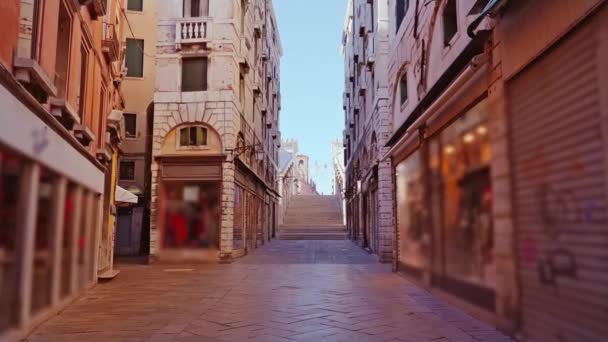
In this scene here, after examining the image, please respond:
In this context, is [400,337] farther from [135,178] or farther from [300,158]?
[300,158]

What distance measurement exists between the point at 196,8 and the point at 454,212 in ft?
43.3

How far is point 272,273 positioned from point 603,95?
9.95 meters

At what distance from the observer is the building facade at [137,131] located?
1961cm

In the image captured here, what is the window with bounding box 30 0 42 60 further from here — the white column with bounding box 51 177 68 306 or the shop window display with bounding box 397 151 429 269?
the shop window display with bounding box 397 151 429 269

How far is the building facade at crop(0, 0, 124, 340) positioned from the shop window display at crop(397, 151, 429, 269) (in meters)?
6.05

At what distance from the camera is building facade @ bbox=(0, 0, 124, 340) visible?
4.91 m

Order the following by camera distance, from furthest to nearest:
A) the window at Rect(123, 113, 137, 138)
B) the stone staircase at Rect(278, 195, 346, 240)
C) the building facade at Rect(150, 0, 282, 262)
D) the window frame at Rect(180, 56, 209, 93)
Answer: the stone staircase at Rect(278, 195, 346, 240) < the window at Rect(123, 113, 137, 138) < the window frame at Rect(180, 56, 209, 93) < the building facade at Rect(150, 0, 282, 262)

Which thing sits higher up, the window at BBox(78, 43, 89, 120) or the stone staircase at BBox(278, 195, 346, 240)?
the window at BBox(78, 43, 89, 120)

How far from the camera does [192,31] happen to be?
1722 cm

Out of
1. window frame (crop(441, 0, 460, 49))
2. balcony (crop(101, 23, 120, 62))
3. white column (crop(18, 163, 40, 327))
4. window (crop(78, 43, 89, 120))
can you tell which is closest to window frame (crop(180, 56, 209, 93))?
balcony (crop(101, 23, 120, 62))

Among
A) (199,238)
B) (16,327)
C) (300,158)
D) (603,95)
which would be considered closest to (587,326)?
(603,95)

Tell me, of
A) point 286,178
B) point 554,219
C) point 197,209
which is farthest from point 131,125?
point 286,178

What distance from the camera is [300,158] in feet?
251

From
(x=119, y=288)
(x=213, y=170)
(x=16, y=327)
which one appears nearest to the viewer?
(x=16, y=327)
